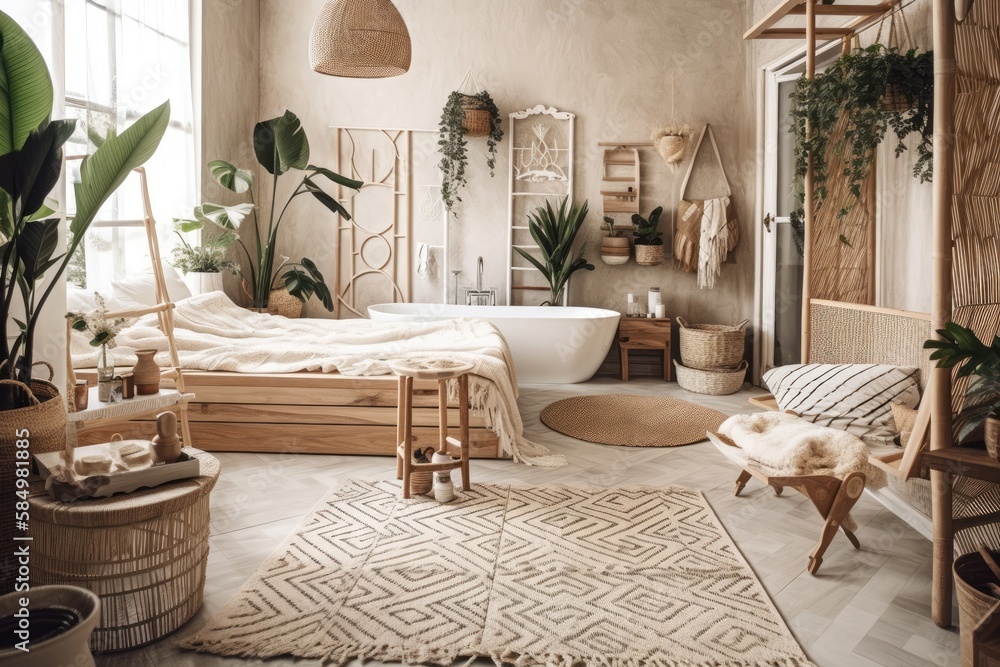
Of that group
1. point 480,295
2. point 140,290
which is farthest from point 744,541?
point 480,295

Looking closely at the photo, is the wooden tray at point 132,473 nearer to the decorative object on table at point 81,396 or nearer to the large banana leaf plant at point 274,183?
the decorative object on table at point 81,396

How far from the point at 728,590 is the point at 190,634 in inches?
63.4

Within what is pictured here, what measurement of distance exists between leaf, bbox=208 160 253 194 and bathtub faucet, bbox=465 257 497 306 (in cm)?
205

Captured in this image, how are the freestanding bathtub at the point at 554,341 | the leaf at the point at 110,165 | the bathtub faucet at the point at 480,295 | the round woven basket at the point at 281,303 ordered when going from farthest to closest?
1. the bathtub faucet at the point at 480,295
2. the round woven basket at the point at 281,303
3. the freestanding bathtub at the point at 554,341
4. the leaf at the point at 110,165

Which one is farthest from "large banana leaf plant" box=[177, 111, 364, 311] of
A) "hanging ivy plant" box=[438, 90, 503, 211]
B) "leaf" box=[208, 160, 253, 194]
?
"hanging ivy plant" box=[438, 90, 503, 211]

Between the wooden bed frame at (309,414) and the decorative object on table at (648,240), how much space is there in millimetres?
2929

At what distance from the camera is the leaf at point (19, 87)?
1807 mm

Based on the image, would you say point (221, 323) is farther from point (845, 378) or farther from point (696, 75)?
point (696, 75)

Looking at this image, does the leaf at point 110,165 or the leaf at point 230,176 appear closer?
the leaf at point 110,165

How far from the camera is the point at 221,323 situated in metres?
4.44

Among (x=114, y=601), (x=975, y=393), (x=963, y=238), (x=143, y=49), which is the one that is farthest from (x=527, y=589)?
(x=143, y=49)

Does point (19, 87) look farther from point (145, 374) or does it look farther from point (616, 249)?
point (616, 249)

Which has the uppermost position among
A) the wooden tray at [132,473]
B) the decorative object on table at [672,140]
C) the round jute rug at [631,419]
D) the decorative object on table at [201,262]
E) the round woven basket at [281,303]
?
the decorative object on table at [672,140]

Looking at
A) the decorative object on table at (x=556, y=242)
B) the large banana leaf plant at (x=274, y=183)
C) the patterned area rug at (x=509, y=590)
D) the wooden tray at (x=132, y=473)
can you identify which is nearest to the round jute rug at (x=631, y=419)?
the patterned area rug at (x=509, y=590)
